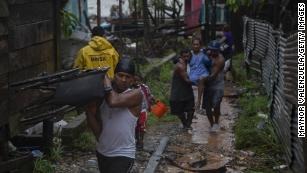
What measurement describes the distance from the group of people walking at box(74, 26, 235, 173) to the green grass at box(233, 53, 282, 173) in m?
0.78

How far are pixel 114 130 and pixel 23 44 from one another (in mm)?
1612

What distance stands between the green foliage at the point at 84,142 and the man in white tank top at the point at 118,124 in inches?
122

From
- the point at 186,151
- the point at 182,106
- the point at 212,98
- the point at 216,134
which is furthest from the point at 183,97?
the point at 186,151

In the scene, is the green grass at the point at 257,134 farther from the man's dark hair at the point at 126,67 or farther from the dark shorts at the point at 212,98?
the man's dark hair at the point at 126,67

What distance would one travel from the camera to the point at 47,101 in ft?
15.1

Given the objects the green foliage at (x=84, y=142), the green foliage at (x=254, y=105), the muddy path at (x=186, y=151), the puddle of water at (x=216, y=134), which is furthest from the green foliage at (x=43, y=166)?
the green foliage at (x=254, y=105)

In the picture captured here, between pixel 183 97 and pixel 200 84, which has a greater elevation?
pixel 200 84

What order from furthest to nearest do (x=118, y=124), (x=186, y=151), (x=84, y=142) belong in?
(x=186, y=151), (x=84, y=142), (x=118, y=124)

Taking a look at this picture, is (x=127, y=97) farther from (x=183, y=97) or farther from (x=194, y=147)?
(x=183, y=97)

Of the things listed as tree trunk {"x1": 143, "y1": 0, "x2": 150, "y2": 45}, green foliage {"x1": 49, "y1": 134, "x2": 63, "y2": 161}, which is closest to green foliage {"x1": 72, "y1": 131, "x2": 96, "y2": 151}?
green foliage {"x1": 49, "y1": 134, "x2": 63, "y2": 161}

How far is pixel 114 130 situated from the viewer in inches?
196

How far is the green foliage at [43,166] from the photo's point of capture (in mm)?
6605

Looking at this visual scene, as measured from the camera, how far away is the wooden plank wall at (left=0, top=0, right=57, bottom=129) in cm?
490

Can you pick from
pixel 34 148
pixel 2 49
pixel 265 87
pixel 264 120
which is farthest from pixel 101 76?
pixel 265 87
